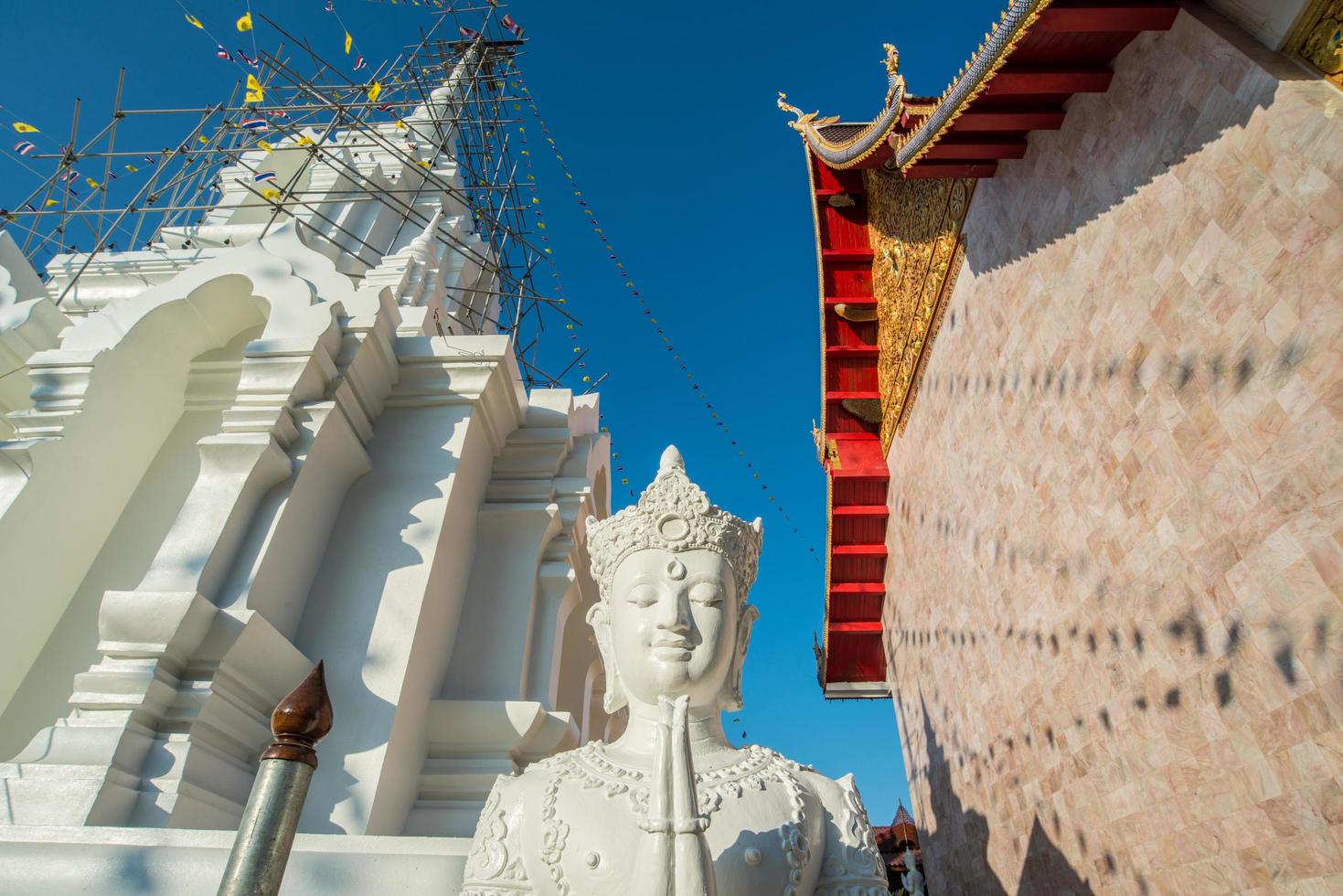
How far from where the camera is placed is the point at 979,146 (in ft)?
17.3

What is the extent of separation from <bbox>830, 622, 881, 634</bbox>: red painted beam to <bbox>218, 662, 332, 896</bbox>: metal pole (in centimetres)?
910

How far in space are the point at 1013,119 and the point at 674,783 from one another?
4.70 metres

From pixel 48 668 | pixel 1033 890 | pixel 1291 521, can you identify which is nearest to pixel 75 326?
pixel 48 668

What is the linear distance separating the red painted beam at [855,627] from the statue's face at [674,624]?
806 centimetres

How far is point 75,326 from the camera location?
414 centimetres

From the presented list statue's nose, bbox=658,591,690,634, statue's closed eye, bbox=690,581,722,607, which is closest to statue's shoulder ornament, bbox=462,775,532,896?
statue's nose, bbox=658,591,690,634

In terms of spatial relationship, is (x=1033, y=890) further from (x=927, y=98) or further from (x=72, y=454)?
(x=72, y=454)

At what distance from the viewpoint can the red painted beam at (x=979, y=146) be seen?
17.1 feet

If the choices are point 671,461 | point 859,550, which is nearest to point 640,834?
point 671,461

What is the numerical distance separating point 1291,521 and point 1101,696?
1.87 metres

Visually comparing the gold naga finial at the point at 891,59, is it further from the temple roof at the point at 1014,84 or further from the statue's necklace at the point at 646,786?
the statue's necklace at the point at 646,786

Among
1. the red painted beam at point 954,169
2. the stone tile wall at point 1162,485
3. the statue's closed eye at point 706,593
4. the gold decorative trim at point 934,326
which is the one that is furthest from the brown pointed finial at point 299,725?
the gold decorative trim at point 934,326

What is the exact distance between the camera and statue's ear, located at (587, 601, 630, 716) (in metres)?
2.32

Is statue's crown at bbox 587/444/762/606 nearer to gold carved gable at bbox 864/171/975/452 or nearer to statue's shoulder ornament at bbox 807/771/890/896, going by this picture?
statue's shoulder ornament at bbox 807/771/890/896
